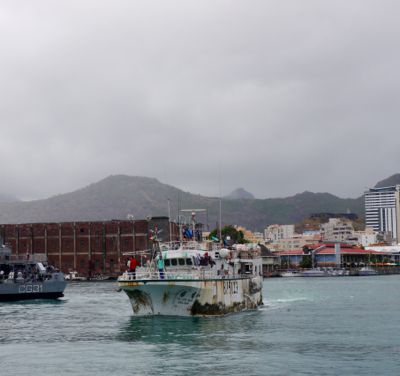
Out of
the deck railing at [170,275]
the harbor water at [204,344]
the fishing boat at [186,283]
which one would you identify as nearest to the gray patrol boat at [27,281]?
the harbor water at [204,344]

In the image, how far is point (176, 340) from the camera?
4628 cm

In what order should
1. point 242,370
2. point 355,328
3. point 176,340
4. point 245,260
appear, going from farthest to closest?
point 245,260, point 355,328, point 176,340, point 242,370

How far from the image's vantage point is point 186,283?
178ft

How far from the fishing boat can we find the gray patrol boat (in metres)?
39.8

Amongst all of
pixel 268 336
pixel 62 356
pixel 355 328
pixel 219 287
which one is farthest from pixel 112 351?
pixel 355 328

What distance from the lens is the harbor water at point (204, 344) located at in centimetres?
3759

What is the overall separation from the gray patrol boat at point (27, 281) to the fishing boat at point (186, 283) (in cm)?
3982

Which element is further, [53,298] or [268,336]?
[53,298]

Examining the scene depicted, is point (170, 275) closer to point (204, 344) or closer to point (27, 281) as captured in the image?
point (204, 344)

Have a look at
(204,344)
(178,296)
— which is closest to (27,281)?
(178,296)

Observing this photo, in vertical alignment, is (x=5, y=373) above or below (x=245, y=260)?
below

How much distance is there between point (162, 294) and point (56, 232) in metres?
142

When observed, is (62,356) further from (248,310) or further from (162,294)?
(248,310)

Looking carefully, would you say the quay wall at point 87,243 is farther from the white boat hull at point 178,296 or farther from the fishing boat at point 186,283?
the white boat hull at point 178,296
